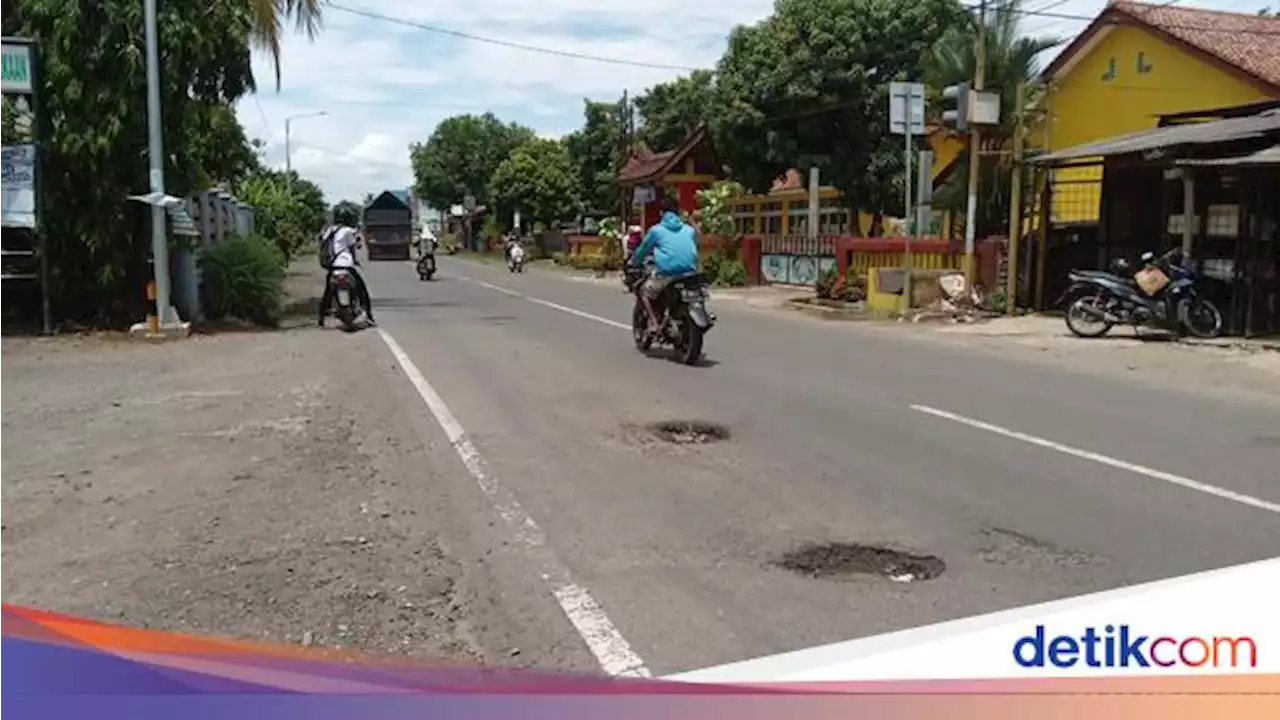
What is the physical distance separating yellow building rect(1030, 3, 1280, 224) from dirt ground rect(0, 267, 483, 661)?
18901mm

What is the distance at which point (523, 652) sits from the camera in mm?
4289

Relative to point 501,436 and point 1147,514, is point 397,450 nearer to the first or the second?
point 501,436

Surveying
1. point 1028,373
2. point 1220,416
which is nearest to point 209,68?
point 1028,373

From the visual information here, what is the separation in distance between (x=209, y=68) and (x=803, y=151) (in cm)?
1934

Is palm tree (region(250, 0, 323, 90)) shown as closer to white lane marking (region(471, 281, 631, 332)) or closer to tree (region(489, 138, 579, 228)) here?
white lane marking (region(471, 281, 631, 332))

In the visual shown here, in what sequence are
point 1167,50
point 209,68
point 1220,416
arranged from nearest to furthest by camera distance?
point 1220,416, point 209,68, point 1167,50

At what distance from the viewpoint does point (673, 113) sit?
189ft

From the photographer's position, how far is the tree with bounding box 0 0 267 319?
1511 cm

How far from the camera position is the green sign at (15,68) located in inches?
575

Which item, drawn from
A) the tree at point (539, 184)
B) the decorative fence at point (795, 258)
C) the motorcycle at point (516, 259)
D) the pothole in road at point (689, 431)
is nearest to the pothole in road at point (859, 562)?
the pothole in road at point (689, 431)

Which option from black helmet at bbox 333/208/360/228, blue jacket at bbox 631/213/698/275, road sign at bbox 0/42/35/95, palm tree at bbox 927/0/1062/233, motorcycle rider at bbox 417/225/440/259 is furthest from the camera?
motorcycle rider at bbox 417/225/440/259

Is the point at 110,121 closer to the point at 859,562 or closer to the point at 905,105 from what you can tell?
the point at 905,105

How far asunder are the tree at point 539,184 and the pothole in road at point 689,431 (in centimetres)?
6057

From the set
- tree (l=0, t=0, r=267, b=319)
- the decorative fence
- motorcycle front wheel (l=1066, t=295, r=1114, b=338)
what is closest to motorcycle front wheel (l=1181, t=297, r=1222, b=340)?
motorcycle front wheel (l=1066, t=295, r=1114, b=338)
